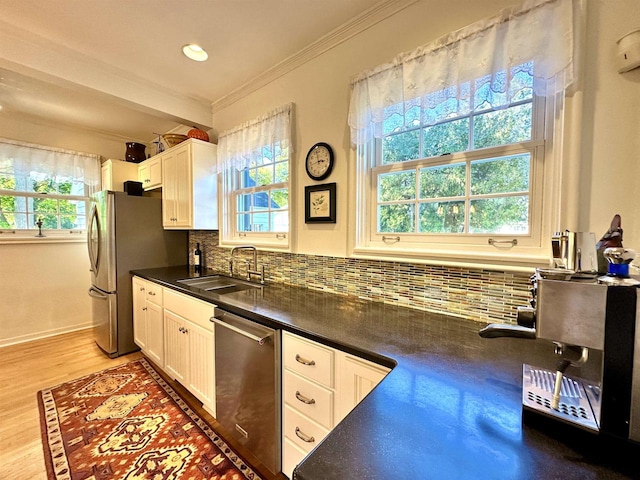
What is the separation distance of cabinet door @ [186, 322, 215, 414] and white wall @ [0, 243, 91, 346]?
248 centimetres

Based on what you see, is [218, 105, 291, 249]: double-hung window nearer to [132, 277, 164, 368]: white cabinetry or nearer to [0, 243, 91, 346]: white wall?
[132, 277, 164, 368]: white cabinetry

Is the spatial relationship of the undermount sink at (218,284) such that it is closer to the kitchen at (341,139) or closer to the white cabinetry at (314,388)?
the kitchen at (341,139)

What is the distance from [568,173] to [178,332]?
240 cm

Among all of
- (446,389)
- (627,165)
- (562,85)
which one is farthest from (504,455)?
(562,85)

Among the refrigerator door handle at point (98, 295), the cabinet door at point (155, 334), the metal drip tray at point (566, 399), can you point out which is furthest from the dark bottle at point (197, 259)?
the metal drip tray at point (566, 399)

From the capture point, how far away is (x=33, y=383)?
2211 mm

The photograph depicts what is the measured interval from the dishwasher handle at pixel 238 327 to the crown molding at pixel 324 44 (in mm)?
1763

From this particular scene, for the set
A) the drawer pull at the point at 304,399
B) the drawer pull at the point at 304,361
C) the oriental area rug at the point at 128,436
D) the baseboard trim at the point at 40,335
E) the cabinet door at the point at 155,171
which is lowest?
the oriental area rug at the point at 128,436

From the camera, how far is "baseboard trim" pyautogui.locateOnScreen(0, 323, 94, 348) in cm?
285

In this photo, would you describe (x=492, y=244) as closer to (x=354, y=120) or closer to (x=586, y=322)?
(x=586, y=322)

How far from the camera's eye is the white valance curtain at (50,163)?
286 cm

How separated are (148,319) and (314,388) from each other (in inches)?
78.0

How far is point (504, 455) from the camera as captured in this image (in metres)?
0.51

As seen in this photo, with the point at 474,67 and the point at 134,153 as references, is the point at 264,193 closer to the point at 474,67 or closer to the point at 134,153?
the point at 474,67
